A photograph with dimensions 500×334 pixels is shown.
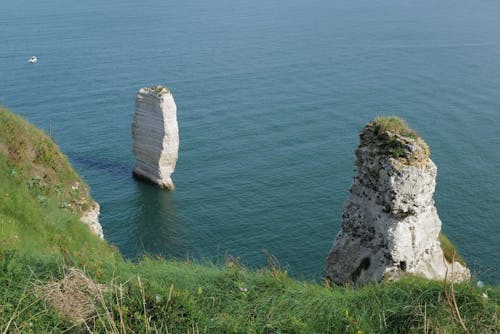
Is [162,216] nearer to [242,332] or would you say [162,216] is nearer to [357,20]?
[242,332]

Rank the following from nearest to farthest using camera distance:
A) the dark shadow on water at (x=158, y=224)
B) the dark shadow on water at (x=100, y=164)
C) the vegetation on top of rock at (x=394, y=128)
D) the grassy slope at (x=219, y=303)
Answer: the grassy slope at (x=219, y=303) < the vegetation on top of rock at (x=394, y=128) < the dark shadow on water at (x=158, y=224) < the dark shadow on water at (x=100, y=164)

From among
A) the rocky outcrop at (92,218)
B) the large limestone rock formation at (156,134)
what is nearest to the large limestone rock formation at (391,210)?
the rocky outcrop at (92,218)

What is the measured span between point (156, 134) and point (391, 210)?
27035 mm

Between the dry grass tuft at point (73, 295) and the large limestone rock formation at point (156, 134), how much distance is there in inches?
1217

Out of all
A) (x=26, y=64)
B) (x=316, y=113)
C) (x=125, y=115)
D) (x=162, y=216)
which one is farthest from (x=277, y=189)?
(x=26, y=64)

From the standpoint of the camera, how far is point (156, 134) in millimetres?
40500

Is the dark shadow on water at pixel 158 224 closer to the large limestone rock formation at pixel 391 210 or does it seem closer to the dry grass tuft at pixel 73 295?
the large limestone rock formation at pixel 391 210

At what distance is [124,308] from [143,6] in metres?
110

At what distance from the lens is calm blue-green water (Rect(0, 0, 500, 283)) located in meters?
33.9

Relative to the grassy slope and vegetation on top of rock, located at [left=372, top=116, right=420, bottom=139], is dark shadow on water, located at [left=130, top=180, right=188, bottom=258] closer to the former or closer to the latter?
vegetation on top of rock, located at [left=372, top=116, right=420, bottom=139]

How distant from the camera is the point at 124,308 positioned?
8.34 metres

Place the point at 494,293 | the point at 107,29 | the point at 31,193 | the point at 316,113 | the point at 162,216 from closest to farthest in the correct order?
the point at 494,293
the point at 31,193
the point at 162,216
the point at 316,113
the point at 107,29

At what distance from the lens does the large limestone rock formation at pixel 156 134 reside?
39531 mm

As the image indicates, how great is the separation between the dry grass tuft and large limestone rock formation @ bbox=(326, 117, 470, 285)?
29.0 feet
